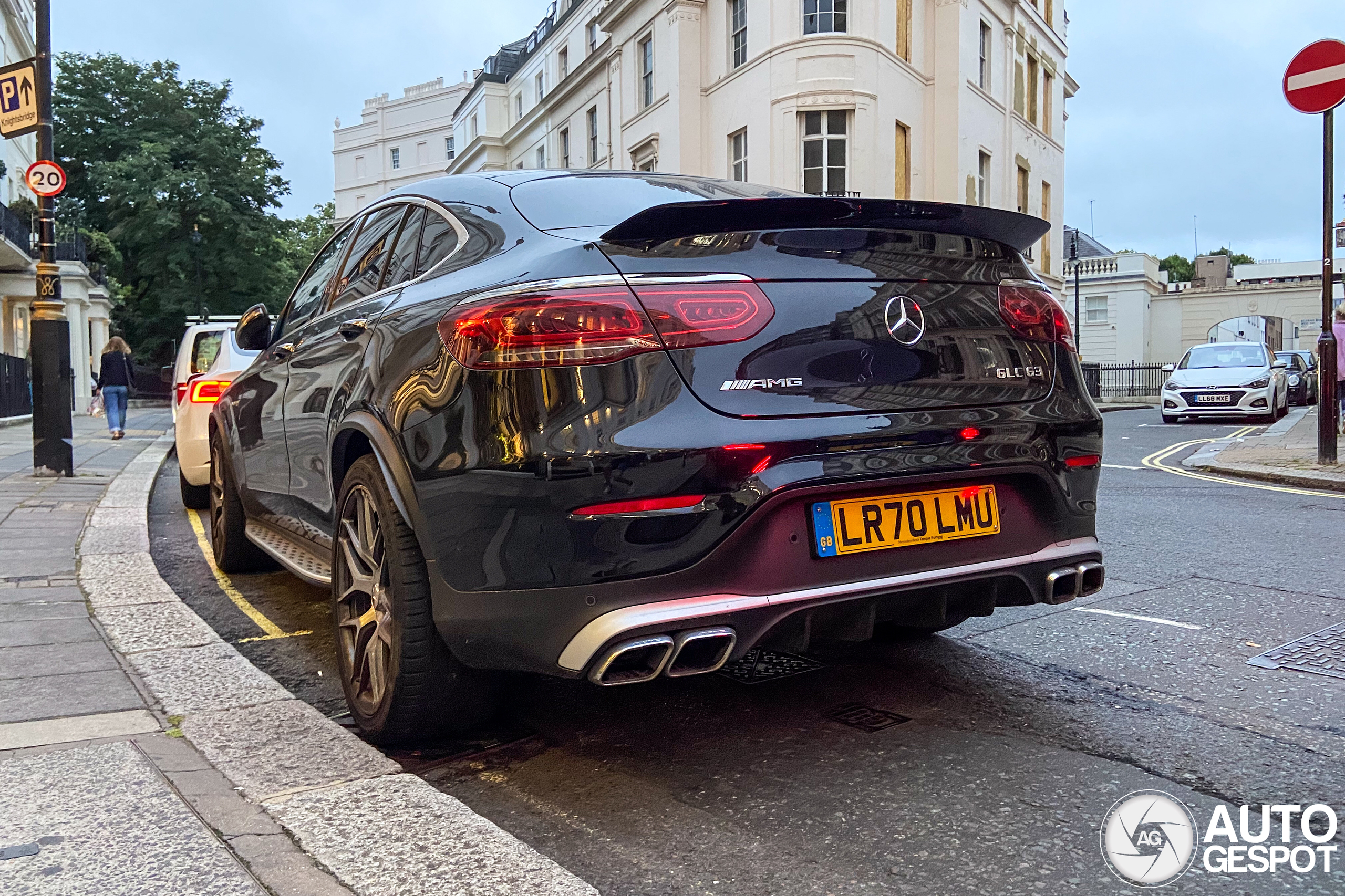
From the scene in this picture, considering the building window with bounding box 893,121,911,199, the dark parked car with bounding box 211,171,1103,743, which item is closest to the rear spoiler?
the dark parked car with bounding box 211,171,1103,743

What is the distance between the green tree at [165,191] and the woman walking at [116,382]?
2610 centimetres

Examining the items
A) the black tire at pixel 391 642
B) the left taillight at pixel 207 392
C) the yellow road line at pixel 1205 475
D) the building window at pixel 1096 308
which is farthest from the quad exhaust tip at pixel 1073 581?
the building window at pixel 1096 308

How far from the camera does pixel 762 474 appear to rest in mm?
2617

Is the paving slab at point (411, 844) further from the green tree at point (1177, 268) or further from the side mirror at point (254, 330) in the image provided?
the green tree at point (1177, 268)

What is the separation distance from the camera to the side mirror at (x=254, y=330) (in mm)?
4820

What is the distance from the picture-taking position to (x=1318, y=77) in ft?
34.1

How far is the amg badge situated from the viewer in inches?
104

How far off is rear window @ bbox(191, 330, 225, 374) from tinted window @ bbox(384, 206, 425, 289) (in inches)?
350

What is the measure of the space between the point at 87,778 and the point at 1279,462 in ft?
37.0

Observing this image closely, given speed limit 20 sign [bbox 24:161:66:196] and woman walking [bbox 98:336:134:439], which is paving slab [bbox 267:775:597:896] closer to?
speed limit 20 sign [bbox 24:161:66:196]

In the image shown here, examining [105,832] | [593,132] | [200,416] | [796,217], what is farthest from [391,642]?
[593,132]

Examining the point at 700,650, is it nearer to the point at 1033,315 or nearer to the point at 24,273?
the point at 1033,315

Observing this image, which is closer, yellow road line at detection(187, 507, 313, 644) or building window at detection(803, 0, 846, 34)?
yellow road line at detection(187, 507, 313, 644)

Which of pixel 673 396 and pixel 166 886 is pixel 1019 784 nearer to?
pixel 673 396
